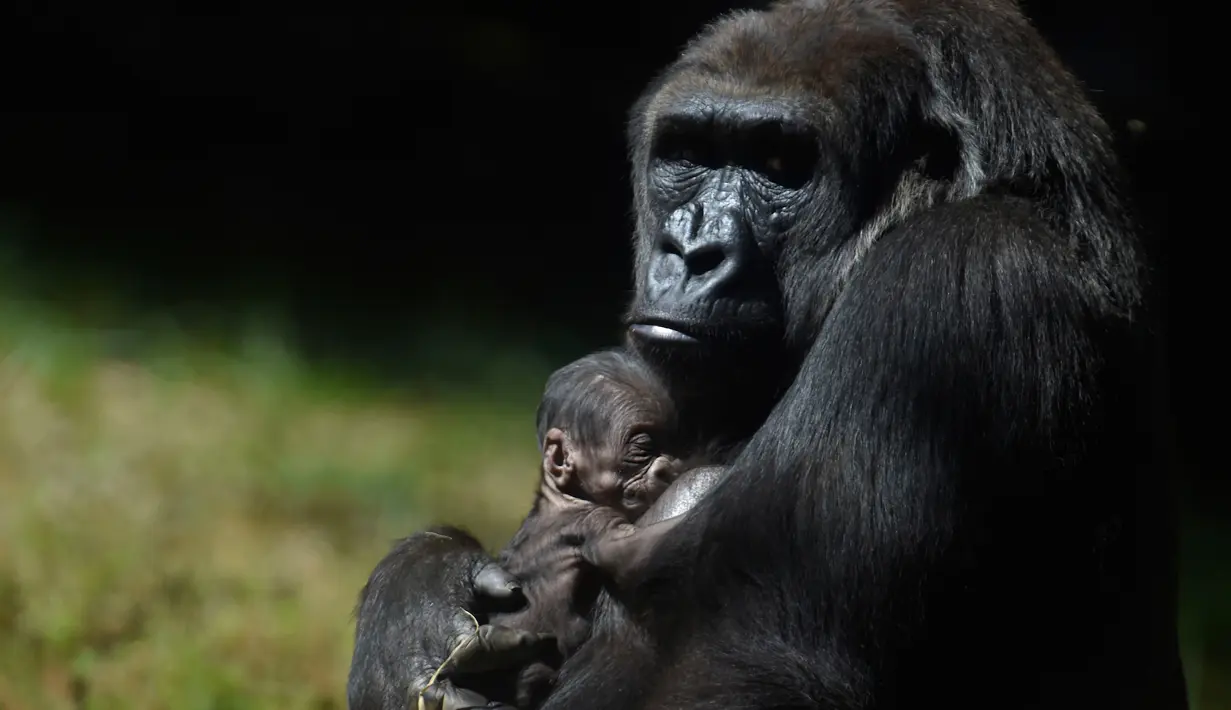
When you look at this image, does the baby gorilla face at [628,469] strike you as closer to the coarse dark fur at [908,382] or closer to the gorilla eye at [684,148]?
the coarse dark fur at [908,382]

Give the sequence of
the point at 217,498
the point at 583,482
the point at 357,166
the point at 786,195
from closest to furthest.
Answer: the point at 786,195 < the point at 583,482 < the point at 217,498 < the point at 357,166

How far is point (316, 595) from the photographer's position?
211 inches

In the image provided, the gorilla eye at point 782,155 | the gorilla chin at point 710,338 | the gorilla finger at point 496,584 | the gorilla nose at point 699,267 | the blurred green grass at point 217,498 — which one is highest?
the gorilla eye at point 782,155

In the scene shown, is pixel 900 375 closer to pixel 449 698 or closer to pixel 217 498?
pixel 449 698

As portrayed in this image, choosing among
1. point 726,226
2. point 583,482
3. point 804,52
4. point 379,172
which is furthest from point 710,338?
point 379,172

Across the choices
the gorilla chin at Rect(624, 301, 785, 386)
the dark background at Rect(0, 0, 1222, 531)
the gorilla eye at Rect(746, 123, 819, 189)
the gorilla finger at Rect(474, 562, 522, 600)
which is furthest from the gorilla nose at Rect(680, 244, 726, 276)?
the dark background at Rect(0, 0, 1222, 531)

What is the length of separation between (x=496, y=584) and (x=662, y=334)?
30.0 inches

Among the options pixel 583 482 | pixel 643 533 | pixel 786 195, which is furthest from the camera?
pixel 583 482

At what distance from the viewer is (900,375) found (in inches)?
121

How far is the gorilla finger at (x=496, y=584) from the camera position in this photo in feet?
12.1

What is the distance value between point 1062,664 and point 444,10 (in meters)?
5.37

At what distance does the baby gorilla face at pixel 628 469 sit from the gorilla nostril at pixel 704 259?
0.49 m

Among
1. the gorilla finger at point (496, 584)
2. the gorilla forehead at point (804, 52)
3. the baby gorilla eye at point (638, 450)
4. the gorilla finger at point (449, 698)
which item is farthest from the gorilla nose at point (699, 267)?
the gorilla finger at point (449, 698)

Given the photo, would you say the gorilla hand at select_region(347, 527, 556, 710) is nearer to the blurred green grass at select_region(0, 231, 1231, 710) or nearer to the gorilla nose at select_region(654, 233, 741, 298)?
the gorilla nose at select_region(654, 233, 741, 298)
